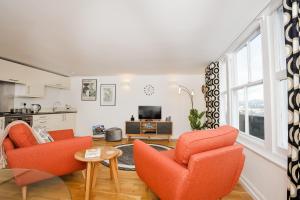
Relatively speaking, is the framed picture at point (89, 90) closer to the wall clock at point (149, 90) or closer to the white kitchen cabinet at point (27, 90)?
the white kitchen cabinet at point (27, 90)

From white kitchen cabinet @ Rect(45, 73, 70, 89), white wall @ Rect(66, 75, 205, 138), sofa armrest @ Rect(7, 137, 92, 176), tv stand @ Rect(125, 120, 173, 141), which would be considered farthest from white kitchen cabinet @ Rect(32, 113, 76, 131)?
sofa armrest @ Rect(7, 137, 92, 176)

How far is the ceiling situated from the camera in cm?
177

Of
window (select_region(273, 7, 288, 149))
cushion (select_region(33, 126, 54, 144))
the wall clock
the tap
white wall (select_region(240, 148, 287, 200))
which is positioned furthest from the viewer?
the wall clock

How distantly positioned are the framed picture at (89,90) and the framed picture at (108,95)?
278 mm

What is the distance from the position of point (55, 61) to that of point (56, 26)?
2.02 metres

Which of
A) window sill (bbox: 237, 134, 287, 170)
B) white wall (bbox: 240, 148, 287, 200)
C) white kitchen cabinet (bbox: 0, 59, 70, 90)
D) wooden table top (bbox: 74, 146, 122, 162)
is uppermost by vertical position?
white kitchen cabinet (bbox: 0, 59, 70, 90)

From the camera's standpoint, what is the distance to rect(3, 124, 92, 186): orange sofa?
5.77 feet

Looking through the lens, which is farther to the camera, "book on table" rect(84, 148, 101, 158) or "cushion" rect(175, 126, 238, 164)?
"book on table" rect(84, 148, 101, 158)

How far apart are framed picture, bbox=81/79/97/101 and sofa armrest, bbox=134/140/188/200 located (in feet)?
14.5

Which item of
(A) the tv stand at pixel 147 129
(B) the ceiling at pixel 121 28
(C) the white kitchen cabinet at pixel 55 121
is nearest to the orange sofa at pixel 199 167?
(B) the ceiling at pixel 121 28

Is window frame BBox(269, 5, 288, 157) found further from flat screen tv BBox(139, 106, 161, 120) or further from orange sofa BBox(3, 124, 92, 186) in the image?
flat screen tv BBox(139, 106, 161, 120)

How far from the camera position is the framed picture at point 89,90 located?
19.0 feet

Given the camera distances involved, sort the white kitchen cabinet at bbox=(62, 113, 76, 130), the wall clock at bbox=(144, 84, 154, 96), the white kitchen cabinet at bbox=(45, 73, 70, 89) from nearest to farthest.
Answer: the white kitchen cabinet at bbox=(45, 73, 70, 89)
the white kitchen cabinet at bbox=(62, 113, 76, 130)
the wall clock at bbox=(144, 84, 154, 96)

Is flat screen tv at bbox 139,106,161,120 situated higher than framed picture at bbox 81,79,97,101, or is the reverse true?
framed picture at bbox 81,79,97,101
